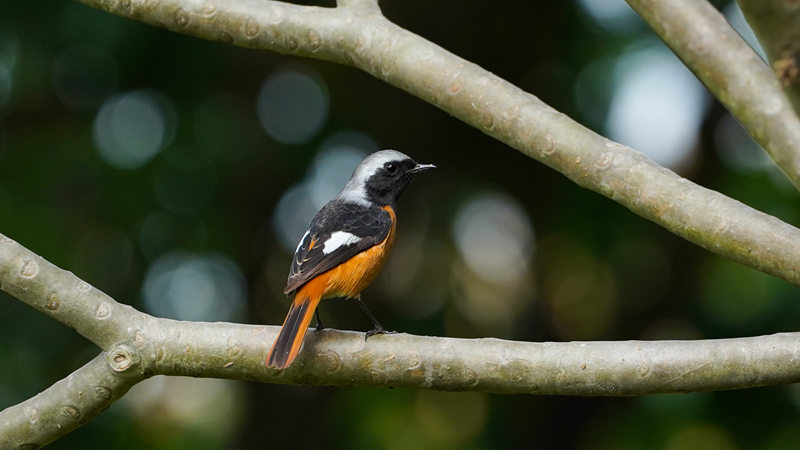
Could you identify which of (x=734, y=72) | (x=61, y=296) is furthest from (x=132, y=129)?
(x=734, y=72)

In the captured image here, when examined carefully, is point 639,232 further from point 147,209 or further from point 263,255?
point 147,209

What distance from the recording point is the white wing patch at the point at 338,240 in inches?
159

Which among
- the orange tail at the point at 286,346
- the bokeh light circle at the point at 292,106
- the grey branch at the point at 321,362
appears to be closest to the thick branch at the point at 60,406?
the grey branch at the point at 321,362

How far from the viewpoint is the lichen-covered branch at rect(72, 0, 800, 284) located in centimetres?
271

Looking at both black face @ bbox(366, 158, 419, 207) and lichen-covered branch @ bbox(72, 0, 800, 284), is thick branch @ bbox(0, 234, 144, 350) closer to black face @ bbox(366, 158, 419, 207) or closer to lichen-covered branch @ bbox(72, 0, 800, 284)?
lichen-covered branch @ bbox(72, 0, 800, 284)

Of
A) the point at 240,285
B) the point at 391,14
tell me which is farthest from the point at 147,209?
the point at 391,14

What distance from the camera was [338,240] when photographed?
410cm

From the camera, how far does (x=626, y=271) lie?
18.7 feet

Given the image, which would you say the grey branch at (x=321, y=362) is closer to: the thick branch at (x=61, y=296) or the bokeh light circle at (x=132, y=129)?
the thick branch at (x=61, y=296)

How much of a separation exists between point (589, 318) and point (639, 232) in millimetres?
724

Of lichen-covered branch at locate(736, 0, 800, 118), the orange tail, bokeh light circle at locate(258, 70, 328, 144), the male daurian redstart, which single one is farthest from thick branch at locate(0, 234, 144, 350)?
bokeh light circle at locate(258, 70, 328, 144)

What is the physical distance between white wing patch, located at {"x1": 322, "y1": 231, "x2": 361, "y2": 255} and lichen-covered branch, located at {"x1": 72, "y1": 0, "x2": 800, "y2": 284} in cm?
98

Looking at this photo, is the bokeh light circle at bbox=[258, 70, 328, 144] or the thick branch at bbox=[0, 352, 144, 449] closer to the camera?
Answer: the thick branch at bbox=[0, 352, 144, 449]

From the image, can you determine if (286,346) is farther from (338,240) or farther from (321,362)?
(338,240)
